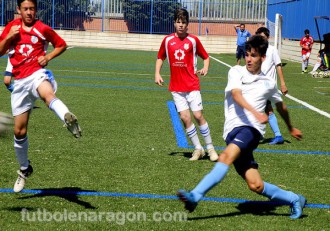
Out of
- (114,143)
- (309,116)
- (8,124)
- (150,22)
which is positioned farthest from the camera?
(150,22)

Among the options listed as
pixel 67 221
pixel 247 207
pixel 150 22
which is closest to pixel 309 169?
pixel 247 207

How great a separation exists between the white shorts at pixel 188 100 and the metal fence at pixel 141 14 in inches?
1591

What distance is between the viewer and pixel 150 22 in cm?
5034

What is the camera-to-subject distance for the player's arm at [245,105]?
17.9 feet

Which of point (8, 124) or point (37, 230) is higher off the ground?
point (8, 124)

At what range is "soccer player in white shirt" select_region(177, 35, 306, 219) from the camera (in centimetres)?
575

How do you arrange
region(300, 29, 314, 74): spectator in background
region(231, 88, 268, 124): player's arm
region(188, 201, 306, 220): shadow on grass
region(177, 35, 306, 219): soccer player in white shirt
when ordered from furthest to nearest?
region(300, 29, 314, 74): spectator in background
region(188, 201, 306, 220): shadow on grass
region(177, 35, 306, 219): soccer player in white shirt
region(231, 88, 268, 124): player's arm

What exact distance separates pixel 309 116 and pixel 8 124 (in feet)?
30.3

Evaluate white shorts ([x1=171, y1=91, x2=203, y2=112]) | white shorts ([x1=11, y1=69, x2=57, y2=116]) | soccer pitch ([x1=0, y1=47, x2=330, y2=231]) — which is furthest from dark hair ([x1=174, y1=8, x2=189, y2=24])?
white shorts ([x1=11, y1=69, x2=57, y2=116])

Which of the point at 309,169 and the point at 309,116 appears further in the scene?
the point at 309,116

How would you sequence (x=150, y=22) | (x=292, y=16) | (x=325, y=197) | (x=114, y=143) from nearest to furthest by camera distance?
1. (x=325, y=197)
2. (x=114, y=143)
3. (x=292, y=16)
4. (x=150, y=22)

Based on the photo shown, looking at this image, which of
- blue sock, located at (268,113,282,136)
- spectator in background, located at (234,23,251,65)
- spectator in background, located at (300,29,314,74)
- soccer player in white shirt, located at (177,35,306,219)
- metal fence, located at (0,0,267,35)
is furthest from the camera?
metal fence, located at (0,0,267,35)

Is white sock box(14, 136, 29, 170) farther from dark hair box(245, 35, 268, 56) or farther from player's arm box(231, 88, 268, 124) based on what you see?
dark hair box(245, 35, 268, 56)

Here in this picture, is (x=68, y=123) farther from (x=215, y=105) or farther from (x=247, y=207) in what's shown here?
(x=215, y=105)
